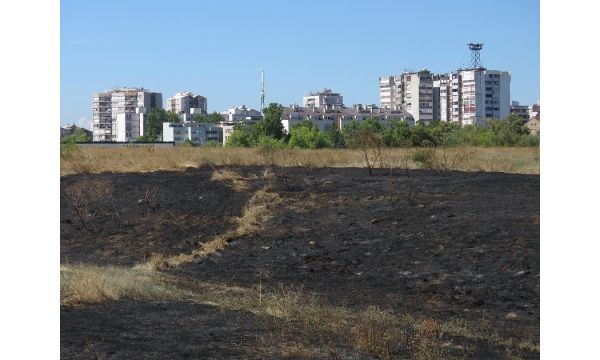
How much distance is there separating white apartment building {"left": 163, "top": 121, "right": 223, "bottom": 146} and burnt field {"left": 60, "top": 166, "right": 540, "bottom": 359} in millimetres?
27156

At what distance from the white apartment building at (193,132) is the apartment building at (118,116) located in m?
1.49

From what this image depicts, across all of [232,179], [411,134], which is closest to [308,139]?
[411,134]

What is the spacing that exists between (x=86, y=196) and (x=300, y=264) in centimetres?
565

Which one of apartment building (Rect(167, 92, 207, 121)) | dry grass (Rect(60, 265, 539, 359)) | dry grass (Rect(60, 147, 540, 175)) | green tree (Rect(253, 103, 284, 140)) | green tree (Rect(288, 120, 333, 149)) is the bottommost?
dry grass (Rect(60, 265, 539, 359))

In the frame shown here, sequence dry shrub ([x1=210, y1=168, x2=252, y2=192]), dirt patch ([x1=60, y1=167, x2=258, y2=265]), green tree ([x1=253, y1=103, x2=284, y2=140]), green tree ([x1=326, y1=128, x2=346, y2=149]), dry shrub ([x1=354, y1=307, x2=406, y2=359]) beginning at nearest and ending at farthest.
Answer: dry shrub ([x1=354, y1=307, x2=406, y2=359]) < dirt patch ([x1=60, y1=167, x2=258, y2=265]) < dry shrub ([x1=210, y1=168, x2=252, y2=192]) < green tree ([x1=253, y1=103, x2=284, y2=140]) < green tree ([x1=326, y1=128, x2=346, y2=149])

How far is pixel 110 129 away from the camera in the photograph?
46406 millimetres

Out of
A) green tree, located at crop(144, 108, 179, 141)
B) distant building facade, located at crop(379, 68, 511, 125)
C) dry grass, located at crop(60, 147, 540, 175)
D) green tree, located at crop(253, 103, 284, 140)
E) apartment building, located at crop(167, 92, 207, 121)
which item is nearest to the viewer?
dry grass, located at crop(60, 147, 540, 175)

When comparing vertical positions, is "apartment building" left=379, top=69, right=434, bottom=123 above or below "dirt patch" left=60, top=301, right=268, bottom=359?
above

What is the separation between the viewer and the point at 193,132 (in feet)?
146

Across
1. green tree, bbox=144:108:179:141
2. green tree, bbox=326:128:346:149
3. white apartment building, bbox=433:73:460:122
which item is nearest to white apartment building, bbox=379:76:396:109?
white apartment building, bbox=433:73:460:122

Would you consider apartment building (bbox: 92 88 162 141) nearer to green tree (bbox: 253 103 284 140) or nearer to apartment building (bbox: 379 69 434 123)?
green tree (bbox: 253 103 284 140)

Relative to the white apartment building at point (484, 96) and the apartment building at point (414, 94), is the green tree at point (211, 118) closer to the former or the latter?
the apartment building at point (414, 94)

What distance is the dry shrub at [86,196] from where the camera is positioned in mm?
11883

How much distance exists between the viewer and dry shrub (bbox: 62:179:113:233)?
11.9 metres
